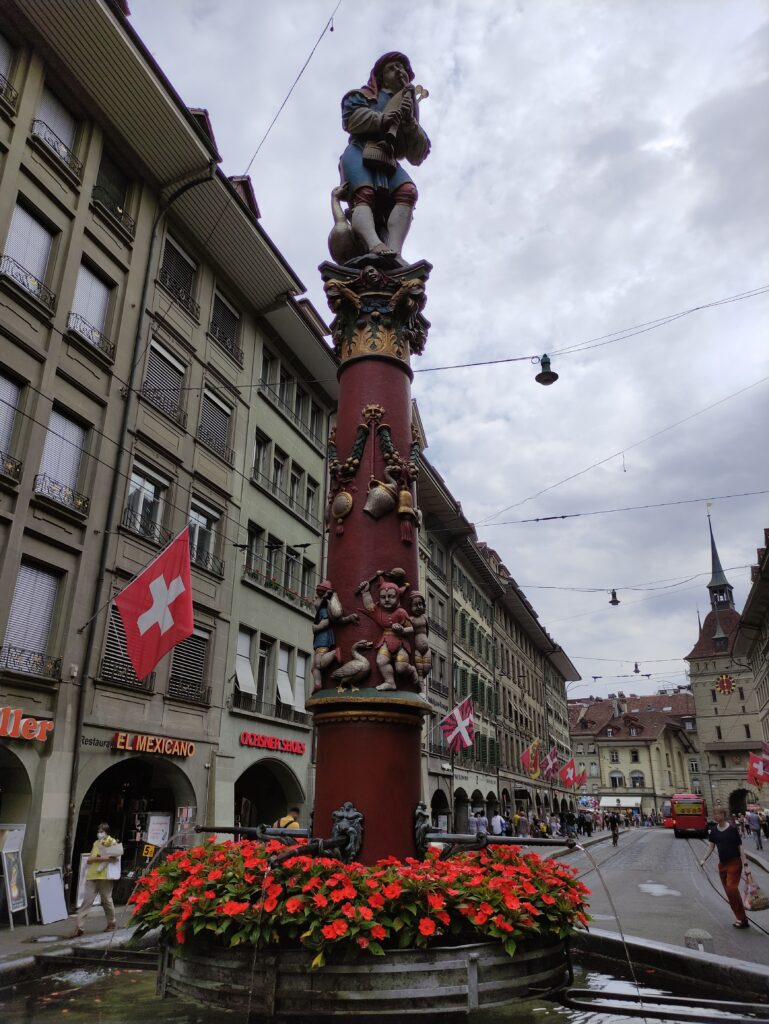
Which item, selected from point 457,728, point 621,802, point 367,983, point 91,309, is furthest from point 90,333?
point 621,802

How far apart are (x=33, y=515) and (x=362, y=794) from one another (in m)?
11.0

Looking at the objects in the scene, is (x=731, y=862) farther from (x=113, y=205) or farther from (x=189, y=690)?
(x=113, y=205)

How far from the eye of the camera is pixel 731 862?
1248 centimetres

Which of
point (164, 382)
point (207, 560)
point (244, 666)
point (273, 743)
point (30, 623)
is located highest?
point (164, 382)

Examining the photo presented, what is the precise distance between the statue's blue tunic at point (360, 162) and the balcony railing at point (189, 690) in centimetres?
1310

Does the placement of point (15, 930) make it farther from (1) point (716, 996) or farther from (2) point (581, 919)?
(1) point (716, 996)

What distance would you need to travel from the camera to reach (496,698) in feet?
171

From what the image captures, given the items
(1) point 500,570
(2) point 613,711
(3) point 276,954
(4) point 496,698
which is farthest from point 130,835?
(2) point 613,711

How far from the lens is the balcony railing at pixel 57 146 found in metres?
17.1

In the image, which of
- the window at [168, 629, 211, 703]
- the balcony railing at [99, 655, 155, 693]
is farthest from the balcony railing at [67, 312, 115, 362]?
the window at [168, 629, 211, 703]

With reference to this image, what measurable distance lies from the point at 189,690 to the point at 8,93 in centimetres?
1415

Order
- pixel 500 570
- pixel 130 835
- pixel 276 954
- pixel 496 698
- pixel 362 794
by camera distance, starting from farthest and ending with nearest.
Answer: pixel 500 570
pixel 496 698
pixel 130 835
pixel 362 794
pixel 276 954

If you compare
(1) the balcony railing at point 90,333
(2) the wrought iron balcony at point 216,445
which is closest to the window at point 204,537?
(2) the wrought iron balcony at point 216,445

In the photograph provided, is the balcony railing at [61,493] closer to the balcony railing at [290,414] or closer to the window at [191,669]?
the window at [191,669]
